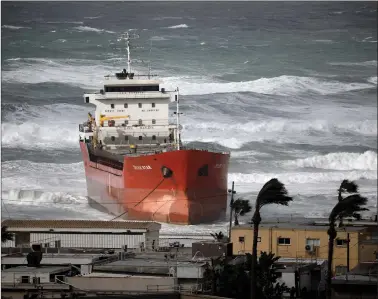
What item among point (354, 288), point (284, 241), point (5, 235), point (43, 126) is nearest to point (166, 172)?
point (284, 241)

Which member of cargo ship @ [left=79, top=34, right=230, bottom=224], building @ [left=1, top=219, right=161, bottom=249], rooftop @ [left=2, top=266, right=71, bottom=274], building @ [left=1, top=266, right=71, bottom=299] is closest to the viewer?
building @ [left=1, top=266, right=71, bottom=299]

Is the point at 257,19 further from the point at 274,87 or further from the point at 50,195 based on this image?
the point at 50,195

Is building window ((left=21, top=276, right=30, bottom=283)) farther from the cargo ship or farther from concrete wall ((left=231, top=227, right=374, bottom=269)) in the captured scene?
the cargo ship

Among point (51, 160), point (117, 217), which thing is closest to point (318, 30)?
point (51, 160)

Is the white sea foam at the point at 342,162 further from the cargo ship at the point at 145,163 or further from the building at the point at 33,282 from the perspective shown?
the building at the point at 33,282

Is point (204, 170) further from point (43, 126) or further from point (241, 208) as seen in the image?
point (43, 126)

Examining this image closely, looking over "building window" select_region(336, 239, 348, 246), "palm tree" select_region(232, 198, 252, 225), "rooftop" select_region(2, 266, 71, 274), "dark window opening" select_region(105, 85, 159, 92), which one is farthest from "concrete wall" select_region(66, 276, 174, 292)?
"dark window opening" select_region(105, 85, 159, 92)
